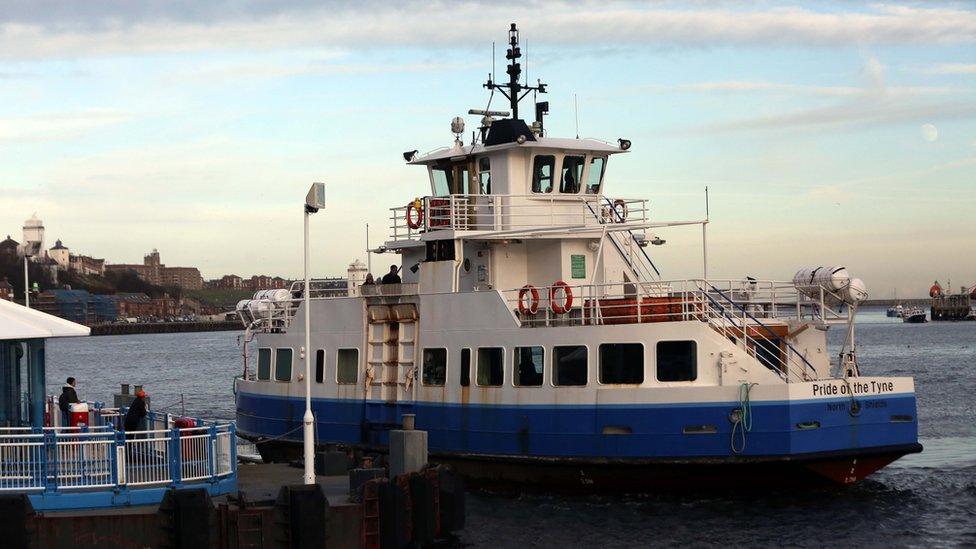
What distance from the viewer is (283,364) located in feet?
92.7

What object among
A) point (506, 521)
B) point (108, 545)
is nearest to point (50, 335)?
point (108, 545)

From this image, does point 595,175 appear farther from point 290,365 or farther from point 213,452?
point 213,452

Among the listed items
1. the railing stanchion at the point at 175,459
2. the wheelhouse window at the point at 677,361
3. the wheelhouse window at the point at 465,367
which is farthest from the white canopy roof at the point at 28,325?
the wheelhouse window at the point at 677,361

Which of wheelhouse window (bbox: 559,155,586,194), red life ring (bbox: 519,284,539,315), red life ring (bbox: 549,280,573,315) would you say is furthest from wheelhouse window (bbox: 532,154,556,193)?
red life ring (bbox: 549,280,573,315)

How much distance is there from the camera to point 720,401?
21.4 metres

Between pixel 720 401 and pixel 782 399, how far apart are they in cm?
102

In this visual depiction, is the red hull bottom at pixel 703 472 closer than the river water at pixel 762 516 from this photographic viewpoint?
Answer: No

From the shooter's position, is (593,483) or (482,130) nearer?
(593,483)

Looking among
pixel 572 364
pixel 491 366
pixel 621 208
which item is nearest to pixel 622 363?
Result: pixel 572 364

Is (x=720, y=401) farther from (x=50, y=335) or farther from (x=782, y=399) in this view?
(x=50, y=335)

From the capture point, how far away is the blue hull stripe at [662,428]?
835 inches

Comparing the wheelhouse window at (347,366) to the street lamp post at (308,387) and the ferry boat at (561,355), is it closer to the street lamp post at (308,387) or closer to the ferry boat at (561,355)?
the ferry boat at (561,355)

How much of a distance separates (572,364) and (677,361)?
6.52 ft

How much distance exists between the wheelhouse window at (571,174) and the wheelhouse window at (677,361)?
20.0 feet
